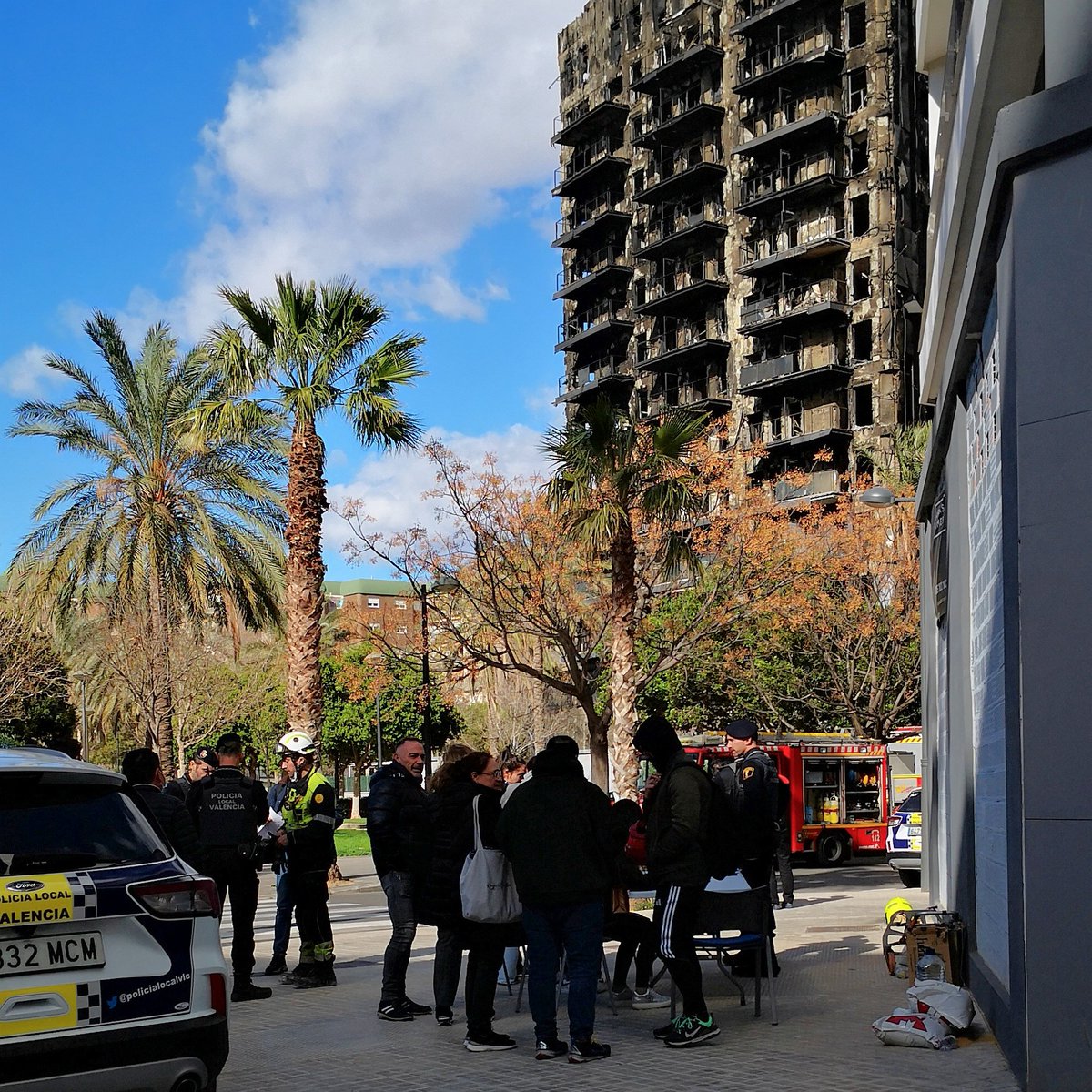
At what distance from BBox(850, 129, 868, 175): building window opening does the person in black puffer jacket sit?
60055mm

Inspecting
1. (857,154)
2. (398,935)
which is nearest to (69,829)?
(398,935)

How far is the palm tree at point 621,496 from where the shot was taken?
21344mm

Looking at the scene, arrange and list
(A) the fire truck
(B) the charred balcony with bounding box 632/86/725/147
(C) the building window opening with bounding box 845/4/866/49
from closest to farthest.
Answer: (A) the fire truck
(C) the building window opening with bounding box 845/4/866/49
(B) the charred balcony with bounding box 632/86/725/147

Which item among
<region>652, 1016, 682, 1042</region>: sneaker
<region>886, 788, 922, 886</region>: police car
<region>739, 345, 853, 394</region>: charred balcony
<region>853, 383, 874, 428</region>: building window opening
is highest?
<region>739, 345, 853, 394</region>: charred balcony

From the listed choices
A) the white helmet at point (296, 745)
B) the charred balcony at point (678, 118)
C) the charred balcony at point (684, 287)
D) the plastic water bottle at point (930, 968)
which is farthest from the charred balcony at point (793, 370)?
the plastic water bottle at point (930, 968)

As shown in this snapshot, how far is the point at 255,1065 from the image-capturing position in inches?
308

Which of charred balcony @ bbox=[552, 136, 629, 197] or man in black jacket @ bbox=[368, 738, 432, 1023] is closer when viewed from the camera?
man in black jacket @ bbox=[368, 738, 432, 1023]

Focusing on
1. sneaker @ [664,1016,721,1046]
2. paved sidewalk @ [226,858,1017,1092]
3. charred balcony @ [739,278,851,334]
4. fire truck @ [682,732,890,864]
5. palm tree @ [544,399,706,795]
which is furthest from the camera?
charred balcony @ [739,278,851,334]

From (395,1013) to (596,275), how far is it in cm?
7127

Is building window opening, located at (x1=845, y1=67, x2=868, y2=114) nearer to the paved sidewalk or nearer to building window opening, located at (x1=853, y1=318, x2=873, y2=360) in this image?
building window opening, located at (x1=853, y1=318, x2=873, y2=360)

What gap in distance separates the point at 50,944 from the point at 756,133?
68.6m

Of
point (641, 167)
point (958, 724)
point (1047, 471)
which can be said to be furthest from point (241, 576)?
point (641, 167)

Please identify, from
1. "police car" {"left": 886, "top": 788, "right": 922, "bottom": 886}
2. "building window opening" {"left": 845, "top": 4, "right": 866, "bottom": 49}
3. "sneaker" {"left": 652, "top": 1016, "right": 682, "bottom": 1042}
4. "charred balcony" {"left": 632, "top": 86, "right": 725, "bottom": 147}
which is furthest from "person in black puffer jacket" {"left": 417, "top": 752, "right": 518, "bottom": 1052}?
"charred balcony" {"left": 632, "top": 86, "right": 725, "bottom": 147}

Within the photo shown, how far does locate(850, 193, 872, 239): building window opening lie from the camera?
210 feet
